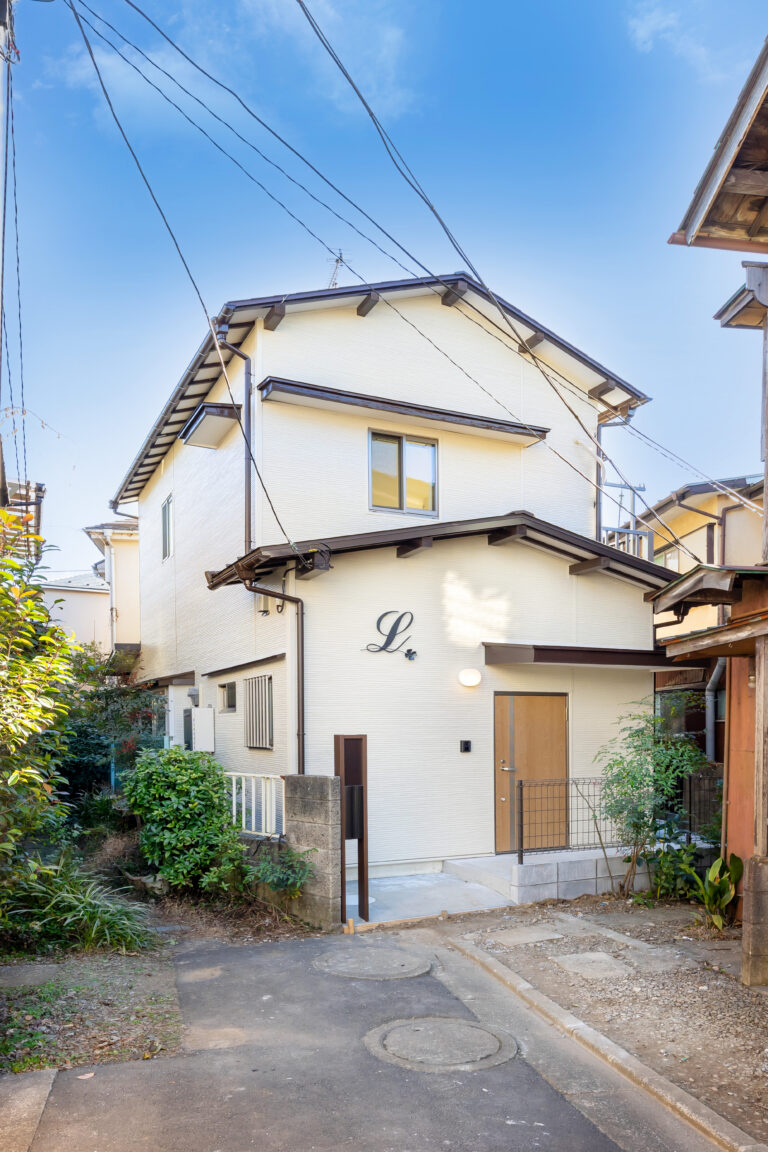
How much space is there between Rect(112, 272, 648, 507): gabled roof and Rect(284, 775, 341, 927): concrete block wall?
5.98 m

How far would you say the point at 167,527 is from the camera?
16.2 metres

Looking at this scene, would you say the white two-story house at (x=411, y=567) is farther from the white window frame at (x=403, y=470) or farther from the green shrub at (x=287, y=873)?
the green shrub at (x=287, y=873)

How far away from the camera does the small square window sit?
12.3 metres

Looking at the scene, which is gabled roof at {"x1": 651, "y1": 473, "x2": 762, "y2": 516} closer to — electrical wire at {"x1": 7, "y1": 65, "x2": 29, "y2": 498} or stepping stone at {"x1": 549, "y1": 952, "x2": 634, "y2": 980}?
stepping stone at {"x1": 549, "y1": 952, "x2": 634, "y2": 980}

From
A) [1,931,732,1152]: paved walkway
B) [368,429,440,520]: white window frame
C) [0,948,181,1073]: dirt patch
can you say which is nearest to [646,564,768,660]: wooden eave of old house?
[1,931,732,1152]: paved walkway

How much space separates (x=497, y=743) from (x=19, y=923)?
6024 mm

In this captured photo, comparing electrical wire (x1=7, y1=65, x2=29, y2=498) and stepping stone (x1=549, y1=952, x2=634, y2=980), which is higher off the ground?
electrical wire (x1=7, y1=65, x2=29, y2=498)

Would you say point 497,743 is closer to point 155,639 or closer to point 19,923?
point 19,923

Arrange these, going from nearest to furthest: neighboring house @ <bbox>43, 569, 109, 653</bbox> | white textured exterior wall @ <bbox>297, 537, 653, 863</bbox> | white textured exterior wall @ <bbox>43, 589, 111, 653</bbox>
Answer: white textured exterior wall @ <bbox>297, 537, 653, 863</bbox>
neighboring house @ <bbox>43, 569, 109, 653</bbox>
white textured exterior wall @ <bbox>43, 589, 111, 653</bbox>

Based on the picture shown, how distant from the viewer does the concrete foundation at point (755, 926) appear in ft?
20.5

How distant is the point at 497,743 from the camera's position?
10.8 meters

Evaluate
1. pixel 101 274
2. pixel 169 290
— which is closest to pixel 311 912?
pixel 169 290

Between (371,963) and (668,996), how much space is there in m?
2.35

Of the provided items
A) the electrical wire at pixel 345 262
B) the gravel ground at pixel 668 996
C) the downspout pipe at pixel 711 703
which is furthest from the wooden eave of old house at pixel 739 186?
the downspout pipe at pixel 711 703
